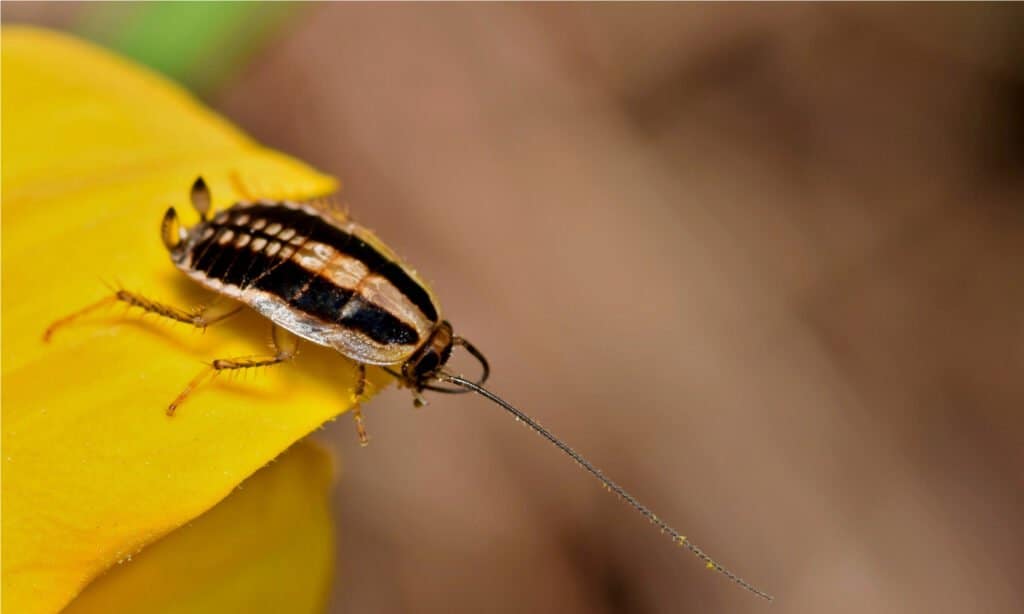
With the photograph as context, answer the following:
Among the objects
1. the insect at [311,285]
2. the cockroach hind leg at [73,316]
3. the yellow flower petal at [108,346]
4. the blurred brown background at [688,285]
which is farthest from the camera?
the blurred brown background at [688,285]

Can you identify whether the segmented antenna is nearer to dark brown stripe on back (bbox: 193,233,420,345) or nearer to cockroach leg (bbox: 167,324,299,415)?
dark brown stripe on back (bbox: 193,233,420,345)

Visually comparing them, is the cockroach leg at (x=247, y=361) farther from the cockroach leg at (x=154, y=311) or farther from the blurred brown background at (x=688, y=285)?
the blurred brown background at (x=688, y=285)

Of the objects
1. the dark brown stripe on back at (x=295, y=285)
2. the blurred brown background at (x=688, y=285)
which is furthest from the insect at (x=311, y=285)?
the blurred brown background at (x=688, y=285)

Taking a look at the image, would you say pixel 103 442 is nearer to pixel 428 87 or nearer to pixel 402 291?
pixel 402 291

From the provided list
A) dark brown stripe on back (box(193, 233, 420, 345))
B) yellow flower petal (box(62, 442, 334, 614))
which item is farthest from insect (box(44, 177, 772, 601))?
yellow flower petal (box(62, 442, 334, 614))

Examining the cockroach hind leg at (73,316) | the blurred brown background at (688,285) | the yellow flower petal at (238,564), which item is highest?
the blurred brown background at (688,285)
